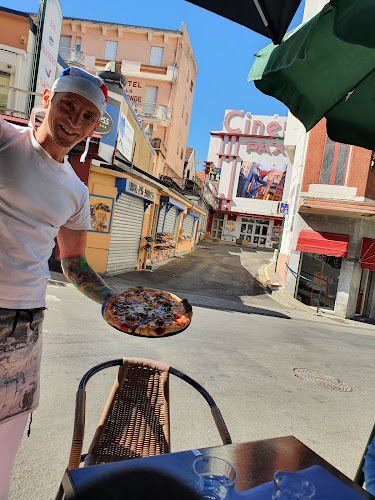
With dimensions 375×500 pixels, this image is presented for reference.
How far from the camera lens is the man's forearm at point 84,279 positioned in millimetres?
2166

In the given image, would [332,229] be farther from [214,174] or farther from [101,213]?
[214,174]

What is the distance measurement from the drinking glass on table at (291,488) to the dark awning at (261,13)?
236 centimetres

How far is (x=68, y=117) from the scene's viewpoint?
184cm

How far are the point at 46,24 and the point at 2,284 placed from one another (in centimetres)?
1302

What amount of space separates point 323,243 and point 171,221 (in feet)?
32.8

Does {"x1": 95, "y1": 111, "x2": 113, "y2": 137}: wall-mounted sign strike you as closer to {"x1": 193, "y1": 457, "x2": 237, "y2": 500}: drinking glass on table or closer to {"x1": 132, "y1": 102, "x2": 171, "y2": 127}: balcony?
{"x1": 193, "y1": 457, "x2": 237, "y2": 500}: drinking glass on table

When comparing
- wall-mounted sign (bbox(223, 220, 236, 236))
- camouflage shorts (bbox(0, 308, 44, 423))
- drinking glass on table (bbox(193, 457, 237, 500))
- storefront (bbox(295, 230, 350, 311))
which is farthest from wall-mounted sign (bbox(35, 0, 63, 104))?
wall-mounted sign (bbox(223, 220, 236, 236))

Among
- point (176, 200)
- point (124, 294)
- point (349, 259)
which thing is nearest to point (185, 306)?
point (124, 294)

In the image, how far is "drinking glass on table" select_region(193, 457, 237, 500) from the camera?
1.35 metres

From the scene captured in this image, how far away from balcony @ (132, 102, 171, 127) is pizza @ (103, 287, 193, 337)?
31551mm

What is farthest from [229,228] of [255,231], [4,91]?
[4,91]

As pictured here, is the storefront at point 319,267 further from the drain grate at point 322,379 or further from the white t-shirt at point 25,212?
the white t-shirt at point 25,212

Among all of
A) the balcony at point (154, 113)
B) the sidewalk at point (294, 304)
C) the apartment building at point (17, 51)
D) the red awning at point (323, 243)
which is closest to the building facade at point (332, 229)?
the red awning at point (323, 243)

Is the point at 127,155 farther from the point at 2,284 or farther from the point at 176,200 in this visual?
the point at 2,284
